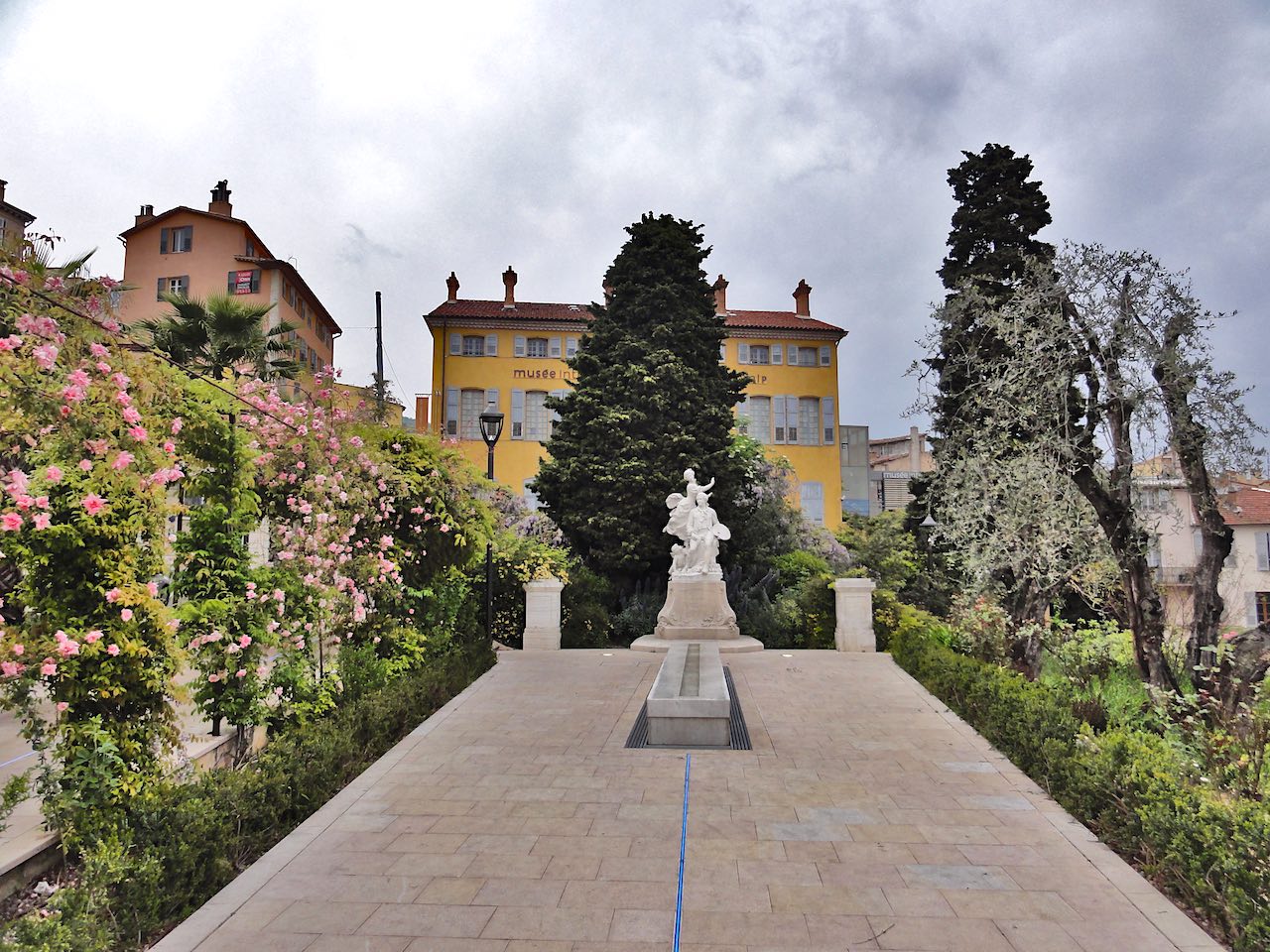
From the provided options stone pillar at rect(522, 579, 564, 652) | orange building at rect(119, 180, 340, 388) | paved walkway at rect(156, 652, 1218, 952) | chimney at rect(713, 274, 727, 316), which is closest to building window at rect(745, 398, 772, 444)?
chimney at rect(713, 274, 727, 316)

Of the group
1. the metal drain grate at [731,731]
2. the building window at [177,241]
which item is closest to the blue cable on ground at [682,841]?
the metal drain grate at [731,731]

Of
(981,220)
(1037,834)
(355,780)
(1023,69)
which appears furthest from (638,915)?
(981,220)

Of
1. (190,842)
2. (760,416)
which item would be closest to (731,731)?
(190,842)

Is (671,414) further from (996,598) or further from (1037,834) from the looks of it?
(1037,834)

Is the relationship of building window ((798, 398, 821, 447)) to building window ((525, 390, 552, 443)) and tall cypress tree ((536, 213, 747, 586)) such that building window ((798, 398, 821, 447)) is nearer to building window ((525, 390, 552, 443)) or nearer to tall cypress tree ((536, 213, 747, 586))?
building window ((525, 390, 552, 443))

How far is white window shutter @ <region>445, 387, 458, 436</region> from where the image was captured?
1118 inches

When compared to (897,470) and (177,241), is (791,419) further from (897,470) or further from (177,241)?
(177,241)

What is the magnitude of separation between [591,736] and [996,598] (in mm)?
6930

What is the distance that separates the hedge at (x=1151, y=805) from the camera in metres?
3.71

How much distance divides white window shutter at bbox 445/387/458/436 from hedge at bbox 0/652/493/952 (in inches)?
875

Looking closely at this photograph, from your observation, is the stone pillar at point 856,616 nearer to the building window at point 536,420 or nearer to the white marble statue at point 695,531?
the white marble statue at point 695,531

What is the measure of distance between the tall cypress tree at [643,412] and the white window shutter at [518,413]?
10347 mm

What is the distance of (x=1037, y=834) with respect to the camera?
17.2ft

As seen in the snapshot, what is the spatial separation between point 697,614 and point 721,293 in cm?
1858
